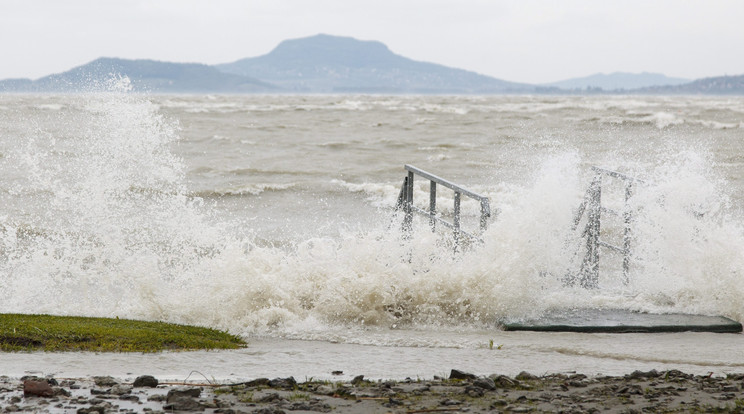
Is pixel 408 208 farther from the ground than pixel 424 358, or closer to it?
farther from the ground

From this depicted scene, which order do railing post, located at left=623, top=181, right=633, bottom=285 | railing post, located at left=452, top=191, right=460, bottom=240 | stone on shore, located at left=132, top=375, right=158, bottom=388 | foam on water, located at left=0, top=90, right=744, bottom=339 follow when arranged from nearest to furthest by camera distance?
stone on shore, located at left=132, top=375, right=158, bottom=388 → foam on water, located at left=0, top=90, right=744, bottom=339 → railing post, located at left=452, top=191, right=460, bottom=240 → railing post, located at left=623, top=181, right=633, bottom=285

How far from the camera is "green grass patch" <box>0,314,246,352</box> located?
263 inches

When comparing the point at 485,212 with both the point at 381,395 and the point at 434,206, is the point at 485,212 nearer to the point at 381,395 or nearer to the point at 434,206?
the point at 434,206

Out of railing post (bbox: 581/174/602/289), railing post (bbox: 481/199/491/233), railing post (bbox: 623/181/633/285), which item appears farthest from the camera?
railing post (bbox: 581/174/602/289)

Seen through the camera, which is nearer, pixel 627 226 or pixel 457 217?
pixel 457 217

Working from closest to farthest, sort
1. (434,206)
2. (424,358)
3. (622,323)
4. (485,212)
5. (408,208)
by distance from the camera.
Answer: (424,358), (622,323), (485,212), (434,206), (408,208)

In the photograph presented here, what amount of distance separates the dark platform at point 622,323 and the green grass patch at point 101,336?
289cm

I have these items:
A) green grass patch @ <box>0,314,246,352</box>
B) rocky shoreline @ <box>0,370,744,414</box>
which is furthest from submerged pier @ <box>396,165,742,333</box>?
green grass patch @ <box>0,314,246,352</box>

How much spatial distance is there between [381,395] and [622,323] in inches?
148

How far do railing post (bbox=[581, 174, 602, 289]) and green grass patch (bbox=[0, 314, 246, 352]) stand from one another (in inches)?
176

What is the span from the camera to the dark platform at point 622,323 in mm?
7812

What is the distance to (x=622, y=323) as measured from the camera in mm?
7895

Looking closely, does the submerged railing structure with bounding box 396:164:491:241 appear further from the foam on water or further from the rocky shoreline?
the rocky shoreline

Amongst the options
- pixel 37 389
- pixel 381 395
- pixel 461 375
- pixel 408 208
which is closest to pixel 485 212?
pixel 408 208
